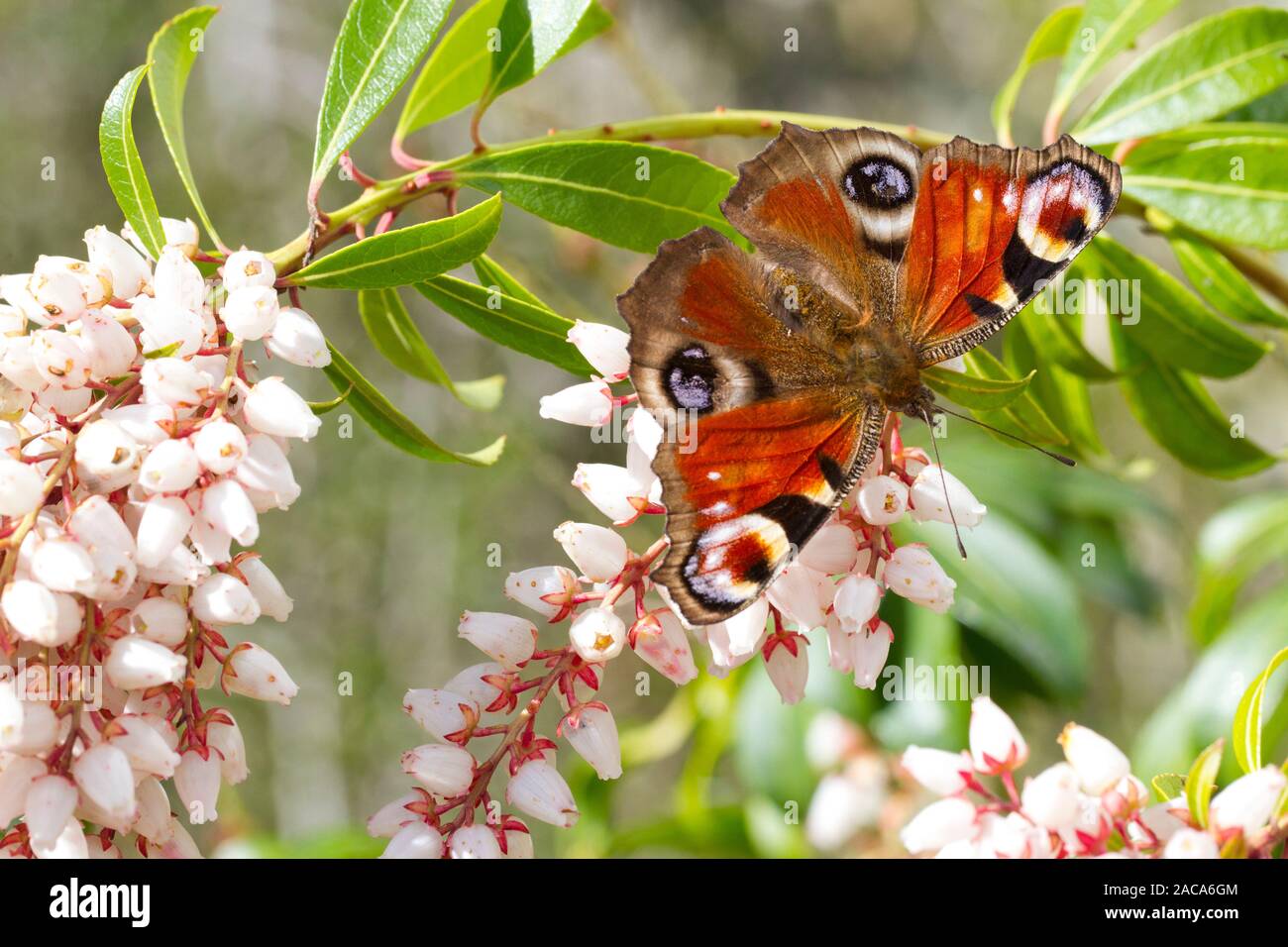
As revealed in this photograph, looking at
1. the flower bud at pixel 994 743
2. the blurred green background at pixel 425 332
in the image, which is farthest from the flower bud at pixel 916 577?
the blurred green background at pixel 425 332

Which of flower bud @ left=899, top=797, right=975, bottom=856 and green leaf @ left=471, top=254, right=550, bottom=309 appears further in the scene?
green leaf @ left=471, top=254, right=550, bottom=309

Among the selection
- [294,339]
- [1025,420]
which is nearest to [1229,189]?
[1025,420]

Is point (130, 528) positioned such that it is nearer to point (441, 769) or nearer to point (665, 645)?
point (441, 769)

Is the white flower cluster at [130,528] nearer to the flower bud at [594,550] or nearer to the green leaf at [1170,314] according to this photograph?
the flower bud at [594,550]

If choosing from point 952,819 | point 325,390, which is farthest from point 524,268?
point 325,390

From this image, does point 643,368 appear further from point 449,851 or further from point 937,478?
point 449,851

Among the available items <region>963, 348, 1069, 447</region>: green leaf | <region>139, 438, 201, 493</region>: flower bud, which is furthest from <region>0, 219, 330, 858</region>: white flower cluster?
<region>963, 348, 1069, 447</region>: green leaf

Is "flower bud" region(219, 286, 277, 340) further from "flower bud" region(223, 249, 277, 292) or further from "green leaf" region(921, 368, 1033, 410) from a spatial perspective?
"green leaf" region(921, 368, 1033, 410)
